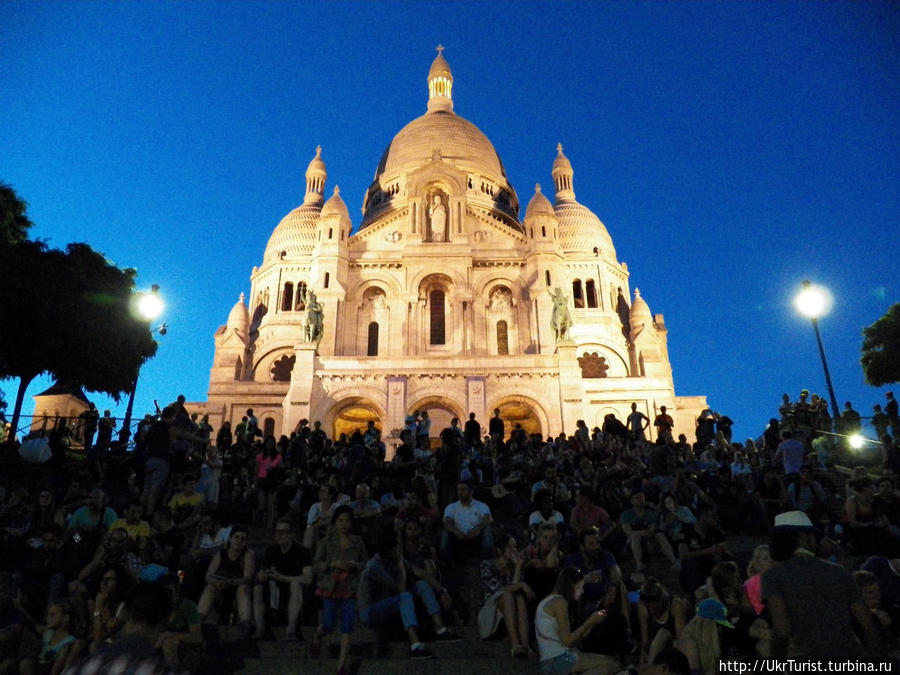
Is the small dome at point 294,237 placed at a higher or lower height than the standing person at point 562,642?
higher

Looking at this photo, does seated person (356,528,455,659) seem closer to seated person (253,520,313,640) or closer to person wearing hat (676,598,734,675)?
seated person (253,520,313,640)

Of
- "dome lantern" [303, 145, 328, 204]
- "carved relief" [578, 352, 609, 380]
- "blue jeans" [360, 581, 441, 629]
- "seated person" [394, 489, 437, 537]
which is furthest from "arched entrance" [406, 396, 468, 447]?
"dome lantern" [303, 145, 328, 204]

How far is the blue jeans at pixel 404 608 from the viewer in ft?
24.0

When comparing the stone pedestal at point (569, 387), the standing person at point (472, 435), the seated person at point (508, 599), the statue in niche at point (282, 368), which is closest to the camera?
the seated person at point (508, 599)

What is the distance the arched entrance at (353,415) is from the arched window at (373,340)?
313cm

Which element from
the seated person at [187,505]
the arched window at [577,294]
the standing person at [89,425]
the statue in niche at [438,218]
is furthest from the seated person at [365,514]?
the arched window at [577,294]

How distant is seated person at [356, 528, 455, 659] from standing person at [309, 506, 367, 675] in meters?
0.16

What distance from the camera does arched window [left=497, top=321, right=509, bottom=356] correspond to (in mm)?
33062

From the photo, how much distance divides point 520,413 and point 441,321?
5974mm

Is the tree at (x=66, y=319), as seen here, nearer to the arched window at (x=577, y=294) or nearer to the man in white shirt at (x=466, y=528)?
the man in white shirt at (x=466, y=528)

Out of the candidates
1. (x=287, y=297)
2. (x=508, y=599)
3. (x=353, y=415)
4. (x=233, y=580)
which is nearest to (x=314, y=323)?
(x=353, y=415)

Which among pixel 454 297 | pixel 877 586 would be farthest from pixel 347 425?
pixel 877 586

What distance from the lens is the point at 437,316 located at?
33.8 meters

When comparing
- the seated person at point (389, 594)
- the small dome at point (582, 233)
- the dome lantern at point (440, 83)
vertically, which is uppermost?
the dome lantern at point (440, 83)
